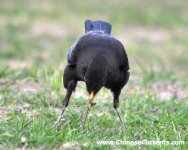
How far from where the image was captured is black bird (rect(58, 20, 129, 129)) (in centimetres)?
596

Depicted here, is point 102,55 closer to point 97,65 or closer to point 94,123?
point 97,65

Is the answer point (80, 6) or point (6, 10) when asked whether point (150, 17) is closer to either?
point (80, 6)

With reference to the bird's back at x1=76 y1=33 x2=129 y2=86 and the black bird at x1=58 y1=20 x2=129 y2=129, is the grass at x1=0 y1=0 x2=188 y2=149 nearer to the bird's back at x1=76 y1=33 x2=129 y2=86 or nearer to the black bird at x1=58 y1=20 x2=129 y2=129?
the black bird at x1=58 y1=20 x2=129 y2=129

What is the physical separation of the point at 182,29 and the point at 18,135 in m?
9.38

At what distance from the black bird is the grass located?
0.35 meters

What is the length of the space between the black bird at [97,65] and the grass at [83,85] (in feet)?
1.16

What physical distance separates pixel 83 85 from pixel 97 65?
2.68 m

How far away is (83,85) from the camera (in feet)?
28.2

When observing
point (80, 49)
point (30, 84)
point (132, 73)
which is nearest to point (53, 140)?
point (80, 49)

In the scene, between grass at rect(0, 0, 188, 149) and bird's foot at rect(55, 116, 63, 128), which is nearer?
grass at rect(0, 0, 188, 149)

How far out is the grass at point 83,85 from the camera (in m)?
6.13

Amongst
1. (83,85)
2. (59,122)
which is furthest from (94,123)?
(83,85)

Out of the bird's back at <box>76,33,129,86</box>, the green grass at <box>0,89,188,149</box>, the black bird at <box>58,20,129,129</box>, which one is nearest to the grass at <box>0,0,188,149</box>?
the green grass at <box>0,89,188,149</box>

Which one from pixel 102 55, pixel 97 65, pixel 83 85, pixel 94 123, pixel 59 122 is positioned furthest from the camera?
pixel 83 85
